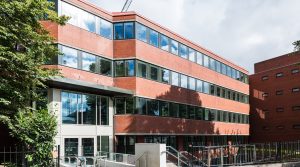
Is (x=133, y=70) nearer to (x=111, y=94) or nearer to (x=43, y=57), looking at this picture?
(x=111, y=94)

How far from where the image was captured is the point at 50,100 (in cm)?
2819

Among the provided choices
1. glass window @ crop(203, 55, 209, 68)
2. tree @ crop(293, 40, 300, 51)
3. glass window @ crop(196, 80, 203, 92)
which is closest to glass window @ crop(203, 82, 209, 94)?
glass window @ crop(196, 80, 203, 92)

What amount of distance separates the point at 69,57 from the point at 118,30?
640cm

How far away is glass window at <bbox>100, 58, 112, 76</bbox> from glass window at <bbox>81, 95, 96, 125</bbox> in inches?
88.3

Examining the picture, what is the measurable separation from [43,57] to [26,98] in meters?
2.19

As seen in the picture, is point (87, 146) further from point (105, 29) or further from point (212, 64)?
point (212, 64)

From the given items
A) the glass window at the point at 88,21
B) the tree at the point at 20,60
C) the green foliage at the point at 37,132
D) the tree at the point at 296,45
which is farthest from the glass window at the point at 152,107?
the green foliage at the point at 37,132

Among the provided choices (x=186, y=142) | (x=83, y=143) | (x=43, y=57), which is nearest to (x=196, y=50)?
(x=186, y=142)

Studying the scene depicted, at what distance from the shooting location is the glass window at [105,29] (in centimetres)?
3371

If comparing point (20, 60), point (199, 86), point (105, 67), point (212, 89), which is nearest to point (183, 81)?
point (199, 86)

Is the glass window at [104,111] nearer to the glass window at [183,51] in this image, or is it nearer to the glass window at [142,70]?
the glass window at [142,70]

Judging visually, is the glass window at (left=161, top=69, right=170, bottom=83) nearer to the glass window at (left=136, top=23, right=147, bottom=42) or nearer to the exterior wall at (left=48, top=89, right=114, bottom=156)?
the glass window at (left=136, top=23, right=147, bottom=42)

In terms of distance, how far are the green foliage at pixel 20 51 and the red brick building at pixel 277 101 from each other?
48.8 meters

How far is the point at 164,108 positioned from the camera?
39.4m
